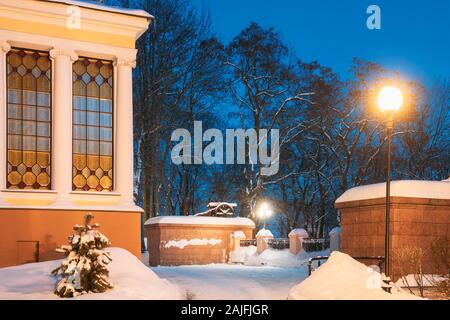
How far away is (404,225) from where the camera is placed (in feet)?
49.3

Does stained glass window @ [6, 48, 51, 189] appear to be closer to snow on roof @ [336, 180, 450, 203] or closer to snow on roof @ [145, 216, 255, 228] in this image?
snow on roof @ [336, 180, 450, 203]

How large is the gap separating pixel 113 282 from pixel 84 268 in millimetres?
896

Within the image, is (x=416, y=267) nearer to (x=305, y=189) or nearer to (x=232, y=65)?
(x=232, y=65)

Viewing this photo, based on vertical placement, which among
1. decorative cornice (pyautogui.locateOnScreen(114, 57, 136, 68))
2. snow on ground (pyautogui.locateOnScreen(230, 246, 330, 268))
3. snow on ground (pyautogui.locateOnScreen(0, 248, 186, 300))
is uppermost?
decorative cornice (pyautogui.locateOnScreen(114, 57, 136, 68))

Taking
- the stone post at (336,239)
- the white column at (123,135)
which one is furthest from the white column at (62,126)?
the stone post at (336,239)

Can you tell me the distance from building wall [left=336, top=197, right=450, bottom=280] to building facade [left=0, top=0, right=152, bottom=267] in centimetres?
655

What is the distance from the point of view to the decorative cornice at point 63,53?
1672 cm

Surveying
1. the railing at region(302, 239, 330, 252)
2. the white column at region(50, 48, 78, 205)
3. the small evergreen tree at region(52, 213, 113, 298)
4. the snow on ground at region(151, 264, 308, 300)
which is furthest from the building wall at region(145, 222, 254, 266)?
the small evergreen tree at region(52, 213, 113, 298)

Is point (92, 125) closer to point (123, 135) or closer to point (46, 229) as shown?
point (123, 135)

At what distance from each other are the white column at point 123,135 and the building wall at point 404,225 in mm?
6645

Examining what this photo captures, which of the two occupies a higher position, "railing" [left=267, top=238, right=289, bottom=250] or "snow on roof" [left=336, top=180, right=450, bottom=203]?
"snow on roof" [left=336, top=180, right=450, bottom=203]
